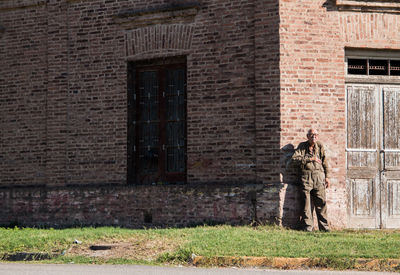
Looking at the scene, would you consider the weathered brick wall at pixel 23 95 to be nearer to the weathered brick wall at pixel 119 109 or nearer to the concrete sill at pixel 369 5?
the weathered brick wall at pixel 119 109

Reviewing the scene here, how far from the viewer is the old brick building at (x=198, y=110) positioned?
12.0 m

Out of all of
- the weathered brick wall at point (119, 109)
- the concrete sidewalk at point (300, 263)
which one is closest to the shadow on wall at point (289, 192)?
the weathered brick wall at point (119, 109)

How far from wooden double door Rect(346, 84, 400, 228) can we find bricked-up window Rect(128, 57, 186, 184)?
332 cm

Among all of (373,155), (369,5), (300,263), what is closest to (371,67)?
(369,5)

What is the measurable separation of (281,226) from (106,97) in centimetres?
466

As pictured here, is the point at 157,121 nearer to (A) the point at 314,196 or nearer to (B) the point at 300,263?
(A) the point at 314,196

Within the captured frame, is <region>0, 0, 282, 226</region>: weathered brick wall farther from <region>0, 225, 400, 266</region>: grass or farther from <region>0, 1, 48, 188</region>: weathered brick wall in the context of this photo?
<region>0, 225, 400, 266</region>: grass

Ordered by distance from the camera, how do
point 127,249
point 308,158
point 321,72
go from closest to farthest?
point 127,249 → point 308,158 → point 321,72

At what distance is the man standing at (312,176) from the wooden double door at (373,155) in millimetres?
827

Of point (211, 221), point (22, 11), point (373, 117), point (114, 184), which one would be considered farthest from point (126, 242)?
point (22, 11)

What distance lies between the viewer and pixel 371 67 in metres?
12.6

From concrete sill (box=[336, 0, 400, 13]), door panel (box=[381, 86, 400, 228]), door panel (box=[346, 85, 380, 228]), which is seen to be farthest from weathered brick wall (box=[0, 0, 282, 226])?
door panel (box=[381, 86, 400, 228])

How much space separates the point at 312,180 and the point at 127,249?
3.80m

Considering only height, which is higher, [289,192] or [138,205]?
[289,192]
